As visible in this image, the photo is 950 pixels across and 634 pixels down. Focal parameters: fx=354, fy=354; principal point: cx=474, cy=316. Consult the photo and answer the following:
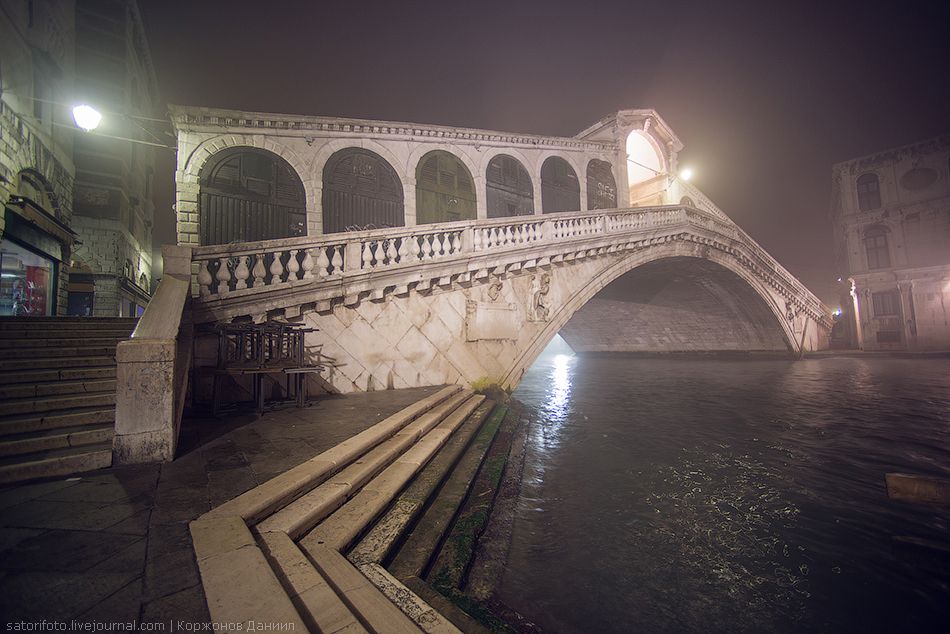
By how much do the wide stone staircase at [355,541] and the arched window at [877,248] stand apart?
3614 centimetres

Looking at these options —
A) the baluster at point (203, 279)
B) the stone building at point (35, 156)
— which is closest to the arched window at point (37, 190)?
the stone building at point (35, 156)

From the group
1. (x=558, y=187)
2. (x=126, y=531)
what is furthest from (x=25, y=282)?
(x=558, y=187)

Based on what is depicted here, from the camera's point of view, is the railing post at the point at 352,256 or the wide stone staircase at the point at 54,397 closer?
the wide stone staircase at the point at 54,397

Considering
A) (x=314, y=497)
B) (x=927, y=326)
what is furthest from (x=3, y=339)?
(x=927, y=326)

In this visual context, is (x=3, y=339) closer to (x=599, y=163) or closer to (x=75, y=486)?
(x=75, y=486)

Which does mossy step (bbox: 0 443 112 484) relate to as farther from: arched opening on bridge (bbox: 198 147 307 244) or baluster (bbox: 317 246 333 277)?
arched opening on bridge (bbox: 198 147 307 244)

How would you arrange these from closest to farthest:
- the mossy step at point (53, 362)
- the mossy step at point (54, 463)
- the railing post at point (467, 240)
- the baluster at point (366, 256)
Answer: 1. the mossy step at point (54, 463)
2. the mossy step at point (53, 362)
3. the baluster at point (366, 256)
4. the railing post at point (467, 240)

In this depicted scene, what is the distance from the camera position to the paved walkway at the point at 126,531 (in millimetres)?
1682

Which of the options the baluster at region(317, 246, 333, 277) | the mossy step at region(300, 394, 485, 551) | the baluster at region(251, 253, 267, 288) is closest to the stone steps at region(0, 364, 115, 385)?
the baluster at region(251, 253, 267, 288)

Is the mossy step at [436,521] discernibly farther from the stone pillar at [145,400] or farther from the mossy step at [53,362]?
the mossy step at [53,362]

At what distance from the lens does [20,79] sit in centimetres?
942

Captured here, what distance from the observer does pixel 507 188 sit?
14.5 m

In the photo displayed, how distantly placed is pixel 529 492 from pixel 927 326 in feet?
112

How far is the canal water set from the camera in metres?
2.48
